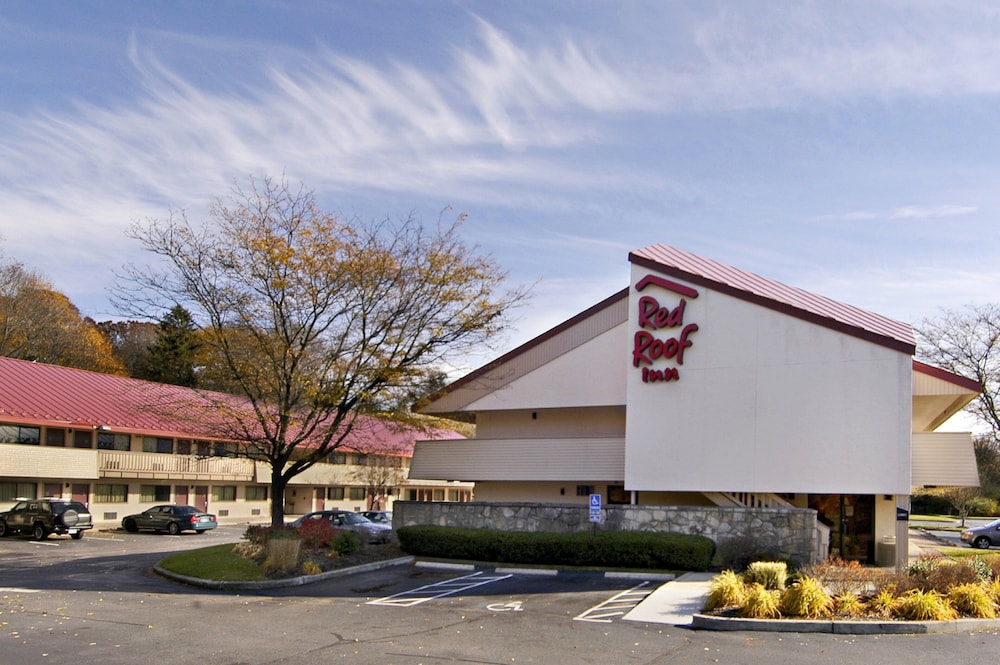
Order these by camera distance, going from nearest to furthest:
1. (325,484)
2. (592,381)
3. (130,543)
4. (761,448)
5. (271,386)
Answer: (761,448)
(271,386)
(592,381)
(130,543)
(325,484)

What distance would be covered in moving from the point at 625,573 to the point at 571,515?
319 cm

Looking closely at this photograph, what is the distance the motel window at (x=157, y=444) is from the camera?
44.7 metres

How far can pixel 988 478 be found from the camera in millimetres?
57344

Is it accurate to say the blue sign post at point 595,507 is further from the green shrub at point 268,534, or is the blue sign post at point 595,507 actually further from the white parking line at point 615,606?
the green shrub at point 268,534

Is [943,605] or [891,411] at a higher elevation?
[891,411]

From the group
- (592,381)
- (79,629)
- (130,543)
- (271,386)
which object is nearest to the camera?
(79,629)

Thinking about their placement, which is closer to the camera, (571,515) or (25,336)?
(571,515)

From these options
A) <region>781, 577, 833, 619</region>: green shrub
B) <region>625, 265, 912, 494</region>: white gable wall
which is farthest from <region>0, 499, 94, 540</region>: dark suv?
<region>781, 577, 833, 619</region>: green shrub

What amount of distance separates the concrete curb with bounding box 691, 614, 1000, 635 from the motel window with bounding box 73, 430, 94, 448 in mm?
33963

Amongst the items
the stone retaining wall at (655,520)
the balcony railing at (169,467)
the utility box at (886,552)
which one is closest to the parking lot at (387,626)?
the stone retaining wall at (655,520)

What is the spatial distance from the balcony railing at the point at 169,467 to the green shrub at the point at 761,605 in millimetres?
29100

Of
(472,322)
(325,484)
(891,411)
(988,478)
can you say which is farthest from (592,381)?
(988,478)

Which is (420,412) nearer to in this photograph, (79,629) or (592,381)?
(592,381)

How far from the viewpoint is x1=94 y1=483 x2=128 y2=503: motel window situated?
1671 inches
